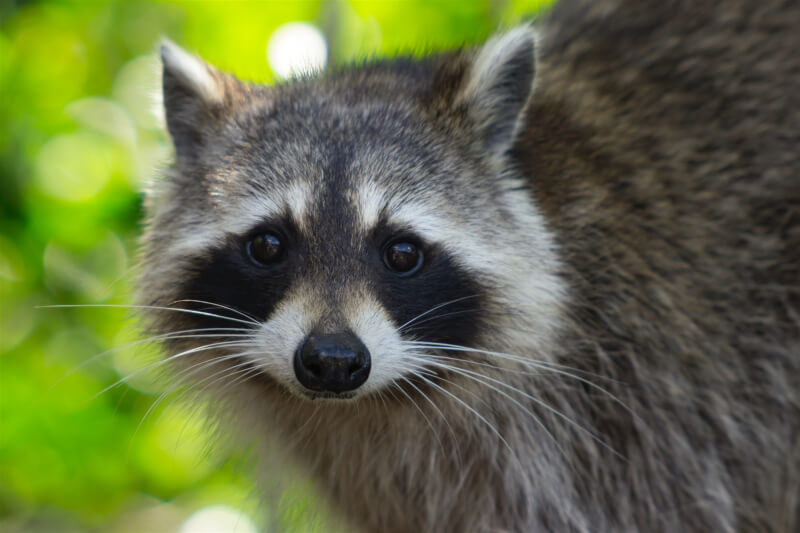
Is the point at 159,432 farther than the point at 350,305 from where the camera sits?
Yes

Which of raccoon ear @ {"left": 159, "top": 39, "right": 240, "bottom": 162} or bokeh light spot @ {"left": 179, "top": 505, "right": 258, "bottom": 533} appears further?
bokeh light spot @ {"left": 179, "top": 505, "right": 258, "bottom": 533}

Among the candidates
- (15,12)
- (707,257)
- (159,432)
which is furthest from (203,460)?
(15,12)

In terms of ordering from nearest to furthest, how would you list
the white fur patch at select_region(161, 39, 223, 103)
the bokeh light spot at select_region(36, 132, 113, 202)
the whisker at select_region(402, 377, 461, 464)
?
the whisker at select_region(402, 377, 461, 464) < the white fur patch at select_region(161, 39, 223, 103) < the bokeh light spot at select_region(36, 132, 113, 202)

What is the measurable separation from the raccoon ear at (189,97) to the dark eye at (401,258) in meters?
0.79

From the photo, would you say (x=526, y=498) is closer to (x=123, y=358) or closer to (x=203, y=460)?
(x=203, y=460)

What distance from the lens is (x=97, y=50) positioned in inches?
156

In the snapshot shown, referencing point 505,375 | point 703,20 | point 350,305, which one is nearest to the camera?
point 350,305

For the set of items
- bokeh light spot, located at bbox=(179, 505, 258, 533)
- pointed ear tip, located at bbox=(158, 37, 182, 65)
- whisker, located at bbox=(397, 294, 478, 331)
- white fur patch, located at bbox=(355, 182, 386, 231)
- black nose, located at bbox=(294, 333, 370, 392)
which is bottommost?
bokeh light spot, located at bbox=(179, 505, 258, 533)

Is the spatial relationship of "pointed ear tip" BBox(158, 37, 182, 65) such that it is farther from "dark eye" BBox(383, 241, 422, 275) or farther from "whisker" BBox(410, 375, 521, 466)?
"whisker" BBox(410, 375, 521, 466)

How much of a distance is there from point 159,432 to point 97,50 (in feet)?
5.51

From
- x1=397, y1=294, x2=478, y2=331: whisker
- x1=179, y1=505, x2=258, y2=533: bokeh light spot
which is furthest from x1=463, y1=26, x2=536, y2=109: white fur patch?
x1=179, y1=505, x2=258, y2=533: bokeh light spot

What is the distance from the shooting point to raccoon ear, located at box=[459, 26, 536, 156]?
8.88 ft

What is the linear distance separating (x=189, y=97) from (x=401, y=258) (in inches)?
38.1

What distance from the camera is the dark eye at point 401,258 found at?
2521 mm
